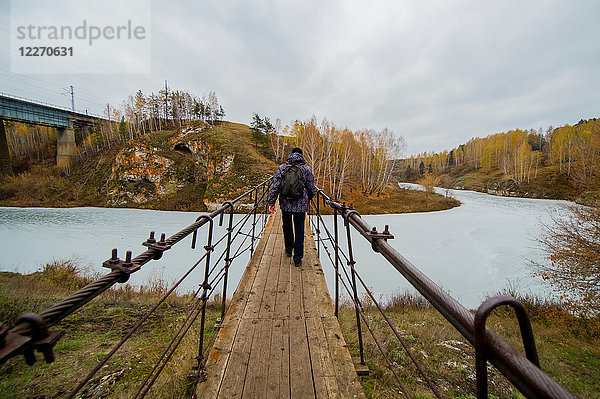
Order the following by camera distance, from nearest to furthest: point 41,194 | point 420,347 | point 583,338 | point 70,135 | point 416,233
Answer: point 420,347, point 583,338, point 416,233, point 41,194, point 70,135

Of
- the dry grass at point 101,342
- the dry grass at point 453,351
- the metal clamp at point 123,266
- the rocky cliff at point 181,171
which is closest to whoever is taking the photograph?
the metal clamp at point 123,266

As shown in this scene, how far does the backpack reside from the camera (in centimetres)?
384

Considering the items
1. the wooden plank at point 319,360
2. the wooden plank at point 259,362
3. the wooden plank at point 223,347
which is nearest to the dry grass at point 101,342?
the wooden plank at point 223,347

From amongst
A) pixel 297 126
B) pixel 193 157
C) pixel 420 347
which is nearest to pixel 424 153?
pixel 297 126

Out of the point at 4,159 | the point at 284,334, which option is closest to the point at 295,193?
the point at 284,334

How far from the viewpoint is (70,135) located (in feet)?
128

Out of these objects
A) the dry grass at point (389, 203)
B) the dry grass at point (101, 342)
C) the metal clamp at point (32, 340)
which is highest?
the metal clamp at point (32, 340)

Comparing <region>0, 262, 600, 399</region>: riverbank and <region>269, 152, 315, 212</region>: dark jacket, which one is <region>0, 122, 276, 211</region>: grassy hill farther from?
<region>269, 152, 315, 212</region>: dark jacket

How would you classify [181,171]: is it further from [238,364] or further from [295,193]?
[238,364]

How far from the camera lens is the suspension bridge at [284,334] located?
2.08ft

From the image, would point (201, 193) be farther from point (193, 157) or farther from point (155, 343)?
point (155, 343)

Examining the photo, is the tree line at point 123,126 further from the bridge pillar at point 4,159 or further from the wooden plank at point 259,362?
the wooden plank at point 259,362

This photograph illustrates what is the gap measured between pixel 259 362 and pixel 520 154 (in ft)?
191

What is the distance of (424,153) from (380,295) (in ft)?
301
